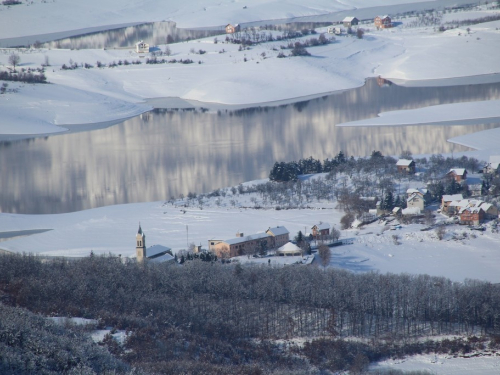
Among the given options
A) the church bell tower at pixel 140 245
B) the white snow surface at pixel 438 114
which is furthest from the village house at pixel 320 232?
the white snow surface at pixel 438 114

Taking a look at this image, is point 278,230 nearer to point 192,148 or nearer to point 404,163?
point 404,163

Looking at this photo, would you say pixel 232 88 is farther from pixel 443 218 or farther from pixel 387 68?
pixel 443 218

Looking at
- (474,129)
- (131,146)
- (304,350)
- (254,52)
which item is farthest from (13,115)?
(304,350)

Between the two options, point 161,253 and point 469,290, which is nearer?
point 469,290

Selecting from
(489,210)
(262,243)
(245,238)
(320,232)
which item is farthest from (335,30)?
(262,243)

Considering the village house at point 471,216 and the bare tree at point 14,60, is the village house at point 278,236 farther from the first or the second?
the bare tree at point 14,60
